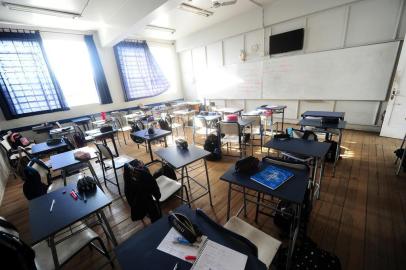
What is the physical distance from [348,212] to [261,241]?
1523mm

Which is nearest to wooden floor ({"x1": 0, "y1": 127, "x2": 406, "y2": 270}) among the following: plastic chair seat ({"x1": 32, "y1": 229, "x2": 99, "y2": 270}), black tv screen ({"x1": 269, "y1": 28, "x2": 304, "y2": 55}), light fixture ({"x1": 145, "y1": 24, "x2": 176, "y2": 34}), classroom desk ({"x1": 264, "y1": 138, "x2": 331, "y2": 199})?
plastic chair seat ({"x1": 32, "y1": 229, "x2": 99, "y2": 270})

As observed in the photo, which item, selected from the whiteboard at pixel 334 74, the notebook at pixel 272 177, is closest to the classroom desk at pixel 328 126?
the notebook at pixel 272 177

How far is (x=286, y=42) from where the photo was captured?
504 centimetres

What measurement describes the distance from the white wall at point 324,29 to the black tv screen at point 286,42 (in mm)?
151

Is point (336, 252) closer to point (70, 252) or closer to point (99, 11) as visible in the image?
point (70, 252)

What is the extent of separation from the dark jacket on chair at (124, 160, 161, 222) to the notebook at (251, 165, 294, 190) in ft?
3.03

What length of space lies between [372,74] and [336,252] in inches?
176

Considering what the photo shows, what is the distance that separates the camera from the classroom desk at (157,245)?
817 millimetres

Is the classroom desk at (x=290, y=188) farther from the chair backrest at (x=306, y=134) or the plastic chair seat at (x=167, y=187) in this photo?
the chair backrest at (x=306, y=134)

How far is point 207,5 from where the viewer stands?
4.69 m

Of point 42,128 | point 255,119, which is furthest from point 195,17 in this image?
point 42,128

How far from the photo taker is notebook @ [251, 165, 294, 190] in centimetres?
134

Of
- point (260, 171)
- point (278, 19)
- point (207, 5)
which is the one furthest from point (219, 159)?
point (278, 19)

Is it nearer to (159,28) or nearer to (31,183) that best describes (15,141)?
(31,183)
